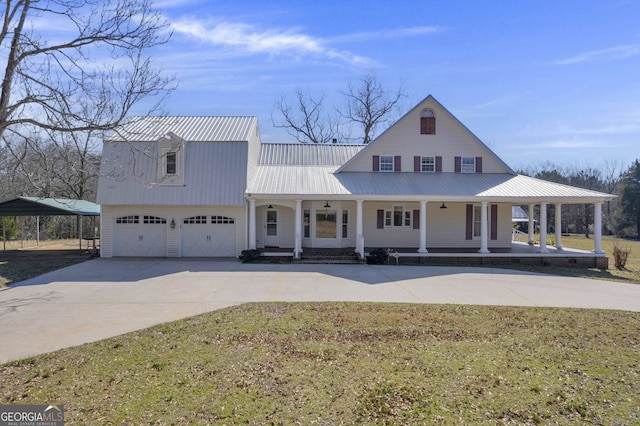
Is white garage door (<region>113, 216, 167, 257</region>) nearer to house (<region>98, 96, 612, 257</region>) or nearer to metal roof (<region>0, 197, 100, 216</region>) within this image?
house (<region>98, 96, 612, 257</region>)

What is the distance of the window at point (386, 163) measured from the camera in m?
21.3

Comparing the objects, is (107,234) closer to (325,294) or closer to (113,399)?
(325,294)

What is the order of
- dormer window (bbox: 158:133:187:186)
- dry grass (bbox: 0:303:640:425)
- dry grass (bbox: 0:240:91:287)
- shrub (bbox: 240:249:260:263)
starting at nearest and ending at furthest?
dry grass (bbox: 0:303:640:425) < dry grass (bbox: 0:240:91:287) < shrub (bbox: 240:249:260:263) < dormer window (bbox: 158:133:187:186)

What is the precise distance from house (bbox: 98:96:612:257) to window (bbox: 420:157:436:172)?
59mm

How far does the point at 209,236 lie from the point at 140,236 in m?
3.33

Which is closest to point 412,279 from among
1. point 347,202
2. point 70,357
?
point 347,202

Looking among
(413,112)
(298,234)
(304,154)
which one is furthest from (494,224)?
(304,154)

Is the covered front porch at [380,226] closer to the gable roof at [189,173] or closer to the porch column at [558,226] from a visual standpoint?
the porch column at [558,226]

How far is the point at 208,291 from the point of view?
1164 centimetres

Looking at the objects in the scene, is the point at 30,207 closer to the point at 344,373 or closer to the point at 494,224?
the point at 344,373

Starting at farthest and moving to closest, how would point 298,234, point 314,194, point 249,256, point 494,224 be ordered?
point 494,224
point 298,234
point 314,194
point 249,256

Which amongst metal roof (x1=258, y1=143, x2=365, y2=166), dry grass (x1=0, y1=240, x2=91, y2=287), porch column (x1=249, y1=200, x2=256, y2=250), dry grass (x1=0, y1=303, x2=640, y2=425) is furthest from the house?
dry grass (x1=0, y1=303, x2=640, y2=425)

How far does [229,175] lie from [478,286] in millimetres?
11889

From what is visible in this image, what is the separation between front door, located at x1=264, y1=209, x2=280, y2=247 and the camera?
821 inches
